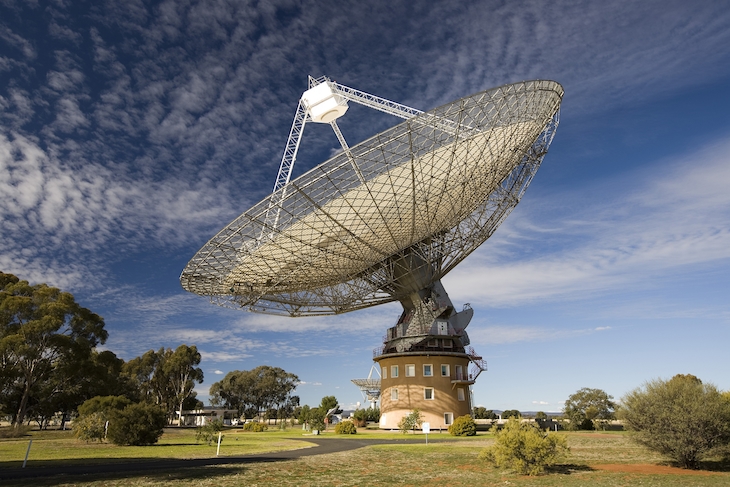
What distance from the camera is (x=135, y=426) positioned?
31594 mm

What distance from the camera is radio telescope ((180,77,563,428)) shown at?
25.0m

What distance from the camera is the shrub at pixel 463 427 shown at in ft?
139

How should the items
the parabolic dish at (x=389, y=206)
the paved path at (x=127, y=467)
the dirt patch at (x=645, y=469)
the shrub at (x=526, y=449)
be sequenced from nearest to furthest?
the paved path at (x=127, y=467), the dirt patch at (x=645, y=469), the shrub at (x=526, y=449), the parabolic dish at (x=389, y=206)

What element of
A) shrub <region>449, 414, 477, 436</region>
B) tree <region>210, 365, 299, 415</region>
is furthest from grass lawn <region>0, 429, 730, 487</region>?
tree <region>210, 365, 299, 415</region>

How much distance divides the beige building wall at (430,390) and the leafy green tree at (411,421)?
1219 millimetres

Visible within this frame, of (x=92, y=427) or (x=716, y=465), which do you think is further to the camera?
(x=92, y=427)

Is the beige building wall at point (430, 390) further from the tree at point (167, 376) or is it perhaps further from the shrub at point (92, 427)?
the tree at point (167, 376)

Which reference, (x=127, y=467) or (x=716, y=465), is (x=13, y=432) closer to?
(x=127, y=467)

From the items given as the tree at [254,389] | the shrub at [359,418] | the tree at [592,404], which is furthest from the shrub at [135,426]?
the tree at [254,389]

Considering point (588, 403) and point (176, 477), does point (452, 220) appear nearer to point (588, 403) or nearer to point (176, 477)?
point (176, 477)

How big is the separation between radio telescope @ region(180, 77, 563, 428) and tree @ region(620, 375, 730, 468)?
49.2 ft

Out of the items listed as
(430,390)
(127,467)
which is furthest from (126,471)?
(430,390)

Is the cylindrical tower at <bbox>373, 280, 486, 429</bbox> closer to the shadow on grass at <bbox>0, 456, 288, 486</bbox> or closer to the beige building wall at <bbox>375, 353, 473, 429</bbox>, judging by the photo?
the beige building wall at <bbox>375, 353, 473, 429</bbox>

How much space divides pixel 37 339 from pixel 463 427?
42.4 meters
